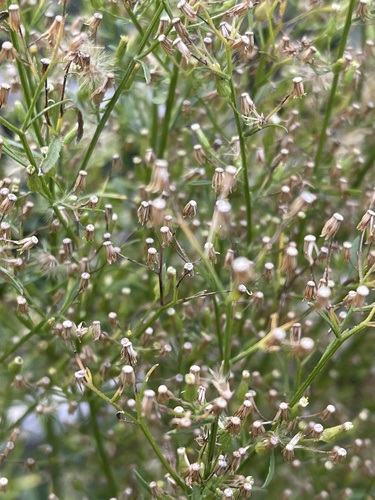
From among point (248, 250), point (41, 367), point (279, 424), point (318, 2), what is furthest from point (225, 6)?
point (41, 367)

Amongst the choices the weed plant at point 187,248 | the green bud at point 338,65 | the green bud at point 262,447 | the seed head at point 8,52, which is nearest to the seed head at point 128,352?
the weed plant at point 187,248

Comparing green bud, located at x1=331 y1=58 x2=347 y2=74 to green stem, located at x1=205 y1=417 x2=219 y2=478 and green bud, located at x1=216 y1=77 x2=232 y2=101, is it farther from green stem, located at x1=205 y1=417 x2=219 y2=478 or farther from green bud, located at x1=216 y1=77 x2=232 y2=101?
green stem, located at x1=205 y1=417 x2=219 y2=478

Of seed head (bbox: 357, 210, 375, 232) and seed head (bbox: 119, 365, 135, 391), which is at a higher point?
seed head (bbox: 357, 210, 375, 232)

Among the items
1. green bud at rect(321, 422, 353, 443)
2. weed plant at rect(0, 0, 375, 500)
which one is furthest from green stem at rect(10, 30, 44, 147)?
green bud at rect(321, 422, 353, 443)

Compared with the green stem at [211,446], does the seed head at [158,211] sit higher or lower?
higher

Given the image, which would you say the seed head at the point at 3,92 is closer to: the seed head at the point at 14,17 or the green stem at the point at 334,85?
the seed head at the point at 14,17

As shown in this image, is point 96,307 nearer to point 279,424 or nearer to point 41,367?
point 41,367

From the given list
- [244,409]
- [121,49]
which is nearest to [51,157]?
[121,49]

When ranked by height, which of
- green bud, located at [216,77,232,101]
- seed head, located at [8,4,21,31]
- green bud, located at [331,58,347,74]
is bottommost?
green bud, located at [331,58,347,74]
